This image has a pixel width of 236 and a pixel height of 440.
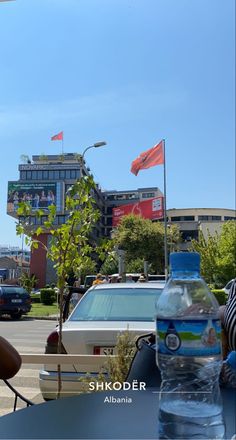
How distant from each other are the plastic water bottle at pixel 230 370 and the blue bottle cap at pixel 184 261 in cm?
42

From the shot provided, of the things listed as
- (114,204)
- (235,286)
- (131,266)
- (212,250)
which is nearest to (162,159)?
(212,250)

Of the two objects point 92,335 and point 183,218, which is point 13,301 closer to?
point 92,335

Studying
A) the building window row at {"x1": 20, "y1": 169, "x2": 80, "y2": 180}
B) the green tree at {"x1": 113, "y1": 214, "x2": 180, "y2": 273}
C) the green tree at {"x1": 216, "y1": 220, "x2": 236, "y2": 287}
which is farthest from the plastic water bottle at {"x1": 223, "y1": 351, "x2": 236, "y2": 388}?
the building window row at {"x1": 20, "y1": 169, "x2": 80, "y2": 180}

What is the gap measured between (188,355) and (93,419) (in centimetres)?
45

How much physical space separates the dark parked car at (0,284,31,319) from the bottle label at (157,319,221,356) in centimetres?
1723

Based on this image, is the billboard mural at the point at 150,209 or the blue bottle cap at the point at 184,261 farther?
the billboard mural at the point at 150,209

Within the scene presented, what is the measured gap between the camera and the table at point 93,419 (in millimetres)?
1460

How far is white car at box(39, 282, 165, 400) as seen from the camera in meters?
4.02

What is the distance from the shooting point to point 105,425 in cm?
154

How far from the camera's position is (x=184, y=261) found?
160 centimetres

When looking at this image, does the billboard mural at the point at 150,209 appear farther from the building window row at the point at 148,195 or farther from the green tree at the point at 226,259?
the building window row at the point at 148,195

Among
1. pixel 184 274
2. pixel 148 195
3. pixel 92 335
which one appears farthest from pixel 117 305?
pixel 148 195

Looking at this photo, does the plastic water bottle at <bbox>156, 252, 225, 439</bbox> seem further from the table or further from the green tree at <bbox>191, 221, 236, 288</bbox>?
the green tree at <bbox>191, 221, 236, 288</bbox>

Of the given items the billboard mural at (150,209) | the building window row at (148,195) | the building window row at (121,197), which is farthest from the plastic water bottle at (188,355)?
the building window row at (121,197)
